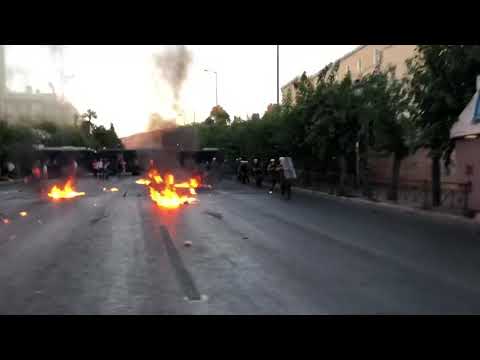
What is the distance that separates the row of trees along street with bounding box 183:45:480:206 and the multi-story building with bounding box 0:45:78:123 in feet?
36.6

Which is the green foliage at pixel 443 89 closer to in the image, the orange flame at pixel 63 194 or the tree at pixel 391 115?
the tree at pixel 391 115

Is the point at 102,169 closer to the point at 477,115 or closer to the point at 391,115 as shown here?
the point at 391,115

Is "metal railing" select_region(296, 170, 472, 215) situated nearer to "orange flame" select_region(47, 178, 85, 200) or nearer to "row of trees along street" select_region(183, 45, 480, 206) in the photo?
"row of trees along street" select_region(183, 45, 480, 206)

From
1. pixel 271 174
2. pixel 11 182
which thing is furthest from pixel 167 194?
pixel 11 182

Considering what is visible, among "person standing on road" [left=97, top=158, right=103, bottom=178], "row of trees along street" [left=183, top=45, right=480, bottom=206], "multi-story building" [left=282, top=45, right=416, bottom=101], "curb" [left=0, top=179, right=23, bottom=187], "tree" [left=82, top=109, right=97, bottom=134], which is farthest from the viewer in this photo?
"tree" [left=82, top=109, right=97, bottom=134]

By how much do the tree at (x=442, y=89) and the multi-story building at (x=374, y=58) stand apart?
35.2 ft

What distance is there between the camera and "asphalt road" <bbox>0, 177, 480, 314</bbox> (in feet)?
19.9

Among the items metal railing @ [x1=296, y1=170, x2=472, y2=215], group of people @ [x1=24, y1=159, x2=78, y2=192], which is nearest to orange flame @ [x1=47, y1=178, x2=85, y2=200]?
group of people @ [x1=24, y1=159, x2=78, y2=192]

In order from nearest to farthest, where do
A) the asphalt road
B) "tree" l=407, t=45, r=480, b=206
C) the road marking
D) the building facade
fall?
the asphalt road → the road marking → the building facade → "tree" l=407, t=45, r=480, b=206

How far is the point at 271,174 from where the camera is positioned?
27.8 metres
